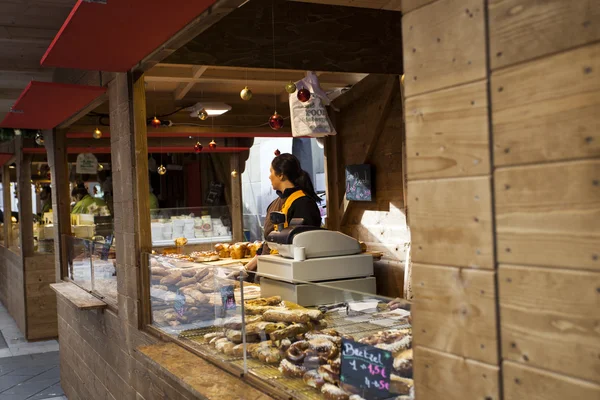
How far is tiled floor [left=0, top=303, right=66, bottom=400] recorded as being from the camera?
663 cm

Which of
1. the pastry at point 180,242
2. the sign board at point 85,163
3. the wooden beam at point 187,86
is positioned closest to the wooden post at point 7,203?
the sign board at point 85,163

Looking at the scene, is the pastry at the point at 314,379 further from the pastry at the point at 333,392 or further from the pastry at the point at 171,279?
the pastry at the point at 171,279

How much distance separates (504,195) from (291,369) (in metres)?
1.23

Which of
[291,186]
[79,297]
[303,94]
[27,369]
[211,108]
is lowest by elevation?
[27,369]

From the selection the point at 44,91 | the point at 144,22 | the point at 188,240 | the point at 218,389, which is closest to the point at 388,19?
the point at 144,22

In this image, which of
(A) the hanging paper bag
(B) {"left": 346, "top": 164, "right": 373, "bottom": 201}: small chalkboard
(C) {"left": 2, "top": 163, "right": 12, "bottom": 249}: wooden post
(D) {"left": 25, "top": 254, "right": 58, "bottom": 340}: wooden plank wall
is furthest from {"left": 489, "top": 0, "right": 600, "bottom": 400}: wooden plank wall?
(C) {"left": 2, "top": 163, "right": 12, "bottom": 249}: wooden post

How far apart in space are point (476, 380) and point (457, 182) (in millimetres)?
437

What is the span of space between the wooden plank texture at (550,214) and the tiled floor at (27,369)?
6226 millimetres

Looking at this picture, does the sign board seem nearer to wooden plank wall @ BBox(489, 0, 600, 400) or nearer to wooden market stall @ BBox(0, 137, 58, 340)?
wooden market stall @ BBox(0, 137, 58, 340)

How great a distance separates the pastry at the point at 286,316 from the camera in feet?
7.64

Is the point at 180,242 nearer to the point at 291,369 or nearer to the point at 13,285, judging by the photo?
→ the point at 13,285

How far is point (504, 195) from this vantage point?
52.1 inches

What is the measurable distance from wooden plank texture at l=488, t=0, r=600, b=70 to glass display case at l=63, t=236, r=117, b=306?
3727 mm

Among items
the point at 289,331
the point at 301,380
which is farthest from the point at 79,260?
the point at 301,380
